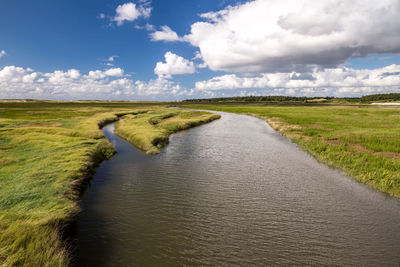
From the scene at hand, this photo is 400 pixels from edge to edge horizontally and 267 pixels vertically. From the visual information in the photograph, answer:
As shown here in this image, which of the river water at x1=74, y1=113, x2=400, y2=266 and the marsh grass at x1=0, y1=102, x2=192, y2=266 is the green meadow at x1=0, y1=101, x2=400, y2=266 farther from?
the river water at x1=74, y1=113, x2=400, y2=266

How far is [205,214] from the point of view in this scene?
13.7 meters

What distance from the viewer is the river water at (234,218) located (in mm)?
10094

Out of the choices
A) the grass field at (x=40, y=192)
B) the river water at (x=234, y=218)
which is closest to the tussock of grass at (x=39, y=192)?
the grass field at (x=40, y=192)

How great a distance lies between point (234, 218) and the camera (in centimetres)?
1319

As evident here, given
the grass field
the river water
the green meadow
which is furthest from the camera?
the river water

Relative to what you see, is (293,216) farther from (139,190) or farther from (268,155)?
(268,155)

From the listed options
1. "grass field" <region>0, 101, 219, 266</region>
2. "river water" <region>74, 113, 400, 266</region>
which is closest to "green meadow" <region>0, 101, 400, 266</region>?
"grass field" <region>0, 101, 219, 266</region>

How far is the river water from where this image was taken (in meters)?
10.1

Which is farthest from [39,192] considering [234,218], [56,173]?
[234,218]

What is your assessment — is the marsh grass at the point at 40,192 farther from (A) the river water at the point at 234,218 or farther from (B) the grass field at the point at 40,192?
(A) the river water at the point at 234,218

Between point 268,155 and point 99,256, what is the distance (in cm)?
2275

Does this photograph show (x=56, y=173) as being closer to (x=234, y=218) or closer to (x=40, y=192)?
(x=40, y=192)

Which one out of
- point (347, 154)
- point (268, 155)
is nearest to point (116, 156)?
point (268, 155)

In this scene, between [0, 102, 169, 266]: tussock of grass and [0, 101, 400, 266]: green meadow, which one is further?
[0, 101, 400, 266]: green meadow
